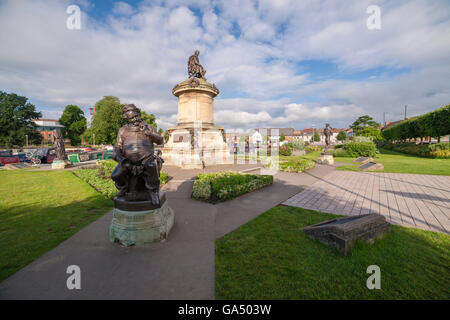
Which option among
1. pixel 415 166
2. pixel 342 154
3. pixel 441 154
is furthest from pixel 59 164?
pixel 441 154

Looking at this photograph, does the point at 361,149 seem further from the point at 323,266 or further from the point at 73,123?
the point at 73,123

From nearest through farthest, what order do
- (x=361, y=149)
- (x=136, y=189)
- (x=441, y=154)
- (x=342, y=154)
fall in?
(x=136, y=189)
(x=441, y=154)
(x=361, y=149)
(x=342, y=154)

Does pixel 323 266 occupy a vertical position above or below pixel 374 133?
below

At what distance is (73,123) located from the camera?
4912cm

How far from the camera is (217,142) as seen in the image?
49.3 feet

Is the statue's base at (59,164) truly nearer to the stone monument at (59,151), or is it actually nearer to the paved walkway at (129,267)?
the stone monument at (59,151)

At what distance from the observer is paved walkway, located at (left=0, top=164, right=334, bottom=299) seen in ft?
8.48

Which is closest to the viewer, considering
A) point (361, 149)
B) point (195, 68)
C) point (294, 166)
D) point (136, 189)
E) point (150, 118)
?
point (136, 189)

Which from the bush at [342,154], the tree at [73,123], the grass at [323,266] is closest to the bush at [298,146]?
the bush at [342,154]

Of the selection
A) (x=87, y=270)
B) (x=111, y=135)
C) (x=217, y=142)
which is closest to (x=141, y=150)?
(x=87, y=270)

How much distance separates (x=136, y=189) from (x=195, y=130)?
10280mm

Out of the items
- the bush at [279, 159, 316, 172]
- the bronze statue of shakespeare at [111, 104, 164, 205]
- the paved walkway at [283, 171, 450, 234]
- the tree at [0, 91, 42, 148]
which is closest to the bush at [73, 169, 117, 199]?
the bronze statue of shakespeare at [111, 104, 164, 205]

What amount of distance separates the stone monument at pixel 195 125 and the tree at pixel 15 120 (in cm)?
4282

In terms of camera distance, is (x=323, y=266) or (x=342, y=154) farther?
(x=342, y=154)
